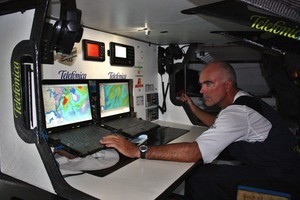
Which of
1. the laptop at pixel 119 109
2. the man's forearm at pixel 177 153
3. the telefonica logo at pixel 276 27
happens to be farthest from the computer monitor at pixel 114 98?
the telefonica logo at pixel 276 27

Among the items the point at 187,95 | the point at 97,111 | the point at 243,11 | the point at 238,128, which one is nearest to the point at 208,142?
the point at 238,128

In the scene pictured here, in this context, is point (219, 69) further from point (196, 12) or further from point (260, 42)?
point (196, 12)

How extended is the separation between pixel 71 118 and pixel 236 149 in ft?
3.71

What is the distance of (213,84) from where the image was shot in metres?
1.81

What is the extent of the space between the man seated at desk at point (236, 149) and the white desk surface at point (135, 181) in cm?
9

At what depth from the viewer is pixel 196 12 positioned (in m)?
1.33

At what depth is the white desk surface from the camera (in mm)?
1008

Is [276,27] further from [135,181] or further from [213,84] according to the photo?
[135,181]

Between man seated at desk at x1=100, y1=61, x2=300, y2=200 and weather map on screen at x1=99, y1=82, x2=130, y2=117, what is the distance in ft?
1.55

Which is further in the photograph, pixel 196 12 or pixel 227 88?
pixel 227 88

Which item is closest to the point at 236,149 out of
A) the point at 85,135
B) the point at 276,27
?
the point at 276,27

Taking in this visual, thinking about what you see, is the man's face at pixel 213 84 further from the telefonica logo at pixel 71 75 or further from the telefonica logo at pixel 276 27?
the telefonica logo at pixel 71 75

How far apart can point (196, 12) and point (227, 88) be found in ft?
2.26

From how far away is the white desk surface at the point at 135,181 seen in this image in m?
1.01
